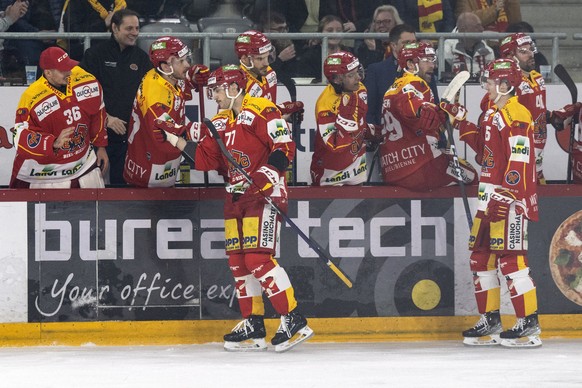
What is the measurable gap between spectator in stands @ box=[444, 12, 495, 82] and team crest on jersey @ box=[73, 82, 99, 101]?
286cm

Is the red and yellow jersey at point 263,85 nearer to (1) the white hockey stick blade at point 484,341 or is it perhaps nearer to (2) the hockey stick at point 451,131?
(2) the hockey stick at point 451,131

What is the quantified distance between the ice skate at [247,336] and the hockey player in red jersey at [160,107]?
1.24 m

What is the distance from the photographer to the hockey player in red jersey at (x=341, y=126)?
9188 millimetres

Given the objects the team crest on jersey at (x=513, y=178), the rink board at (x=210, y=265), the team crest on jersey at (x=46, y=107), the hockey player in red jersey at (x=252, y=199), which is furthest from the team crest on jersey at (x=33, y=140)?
the team crest on jersey at (x=513, y=178)

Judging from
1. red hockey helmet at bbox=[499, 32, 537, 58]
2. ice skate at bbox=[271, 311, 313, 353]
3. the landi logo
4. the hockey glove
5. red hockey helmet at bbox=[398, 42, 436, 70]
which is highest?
red hockey helmet at bbox=[499, 32, 537, 58]

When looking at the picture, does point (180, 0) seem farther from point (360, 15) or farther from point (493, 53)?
point (493, 53)

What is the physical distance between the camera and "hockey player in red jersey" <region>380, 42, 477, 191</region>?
29.7ft

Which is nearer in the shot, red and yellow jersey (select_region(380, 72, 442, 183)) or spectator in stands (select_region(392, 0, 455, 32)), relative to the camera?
red and yellow jersey (select_region(380, 72, 442, 183))

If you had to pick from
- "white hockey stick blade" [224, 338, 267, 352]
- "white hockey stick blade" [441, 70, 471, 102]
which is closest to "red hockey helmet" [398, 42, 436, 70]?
"white hockey stick blade" [441, 70, 471, 102]

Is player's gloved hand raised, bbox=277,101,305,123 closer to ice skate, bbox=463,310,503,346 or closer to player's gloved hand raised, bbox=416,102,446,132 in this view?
player's gloved hand raised, bbox=416,102,446,132

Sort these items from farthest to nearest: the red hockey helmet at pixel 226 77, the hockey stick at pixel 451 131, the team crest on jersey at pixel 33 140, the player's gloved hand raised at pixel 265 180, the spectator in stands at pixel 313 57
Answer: the spectator in stands at pixel 313 57 < the hockey stick at pixel 451 131 < the team crest on jersey at pixel 33 140 < the red hockey helmet at pixel 226 77 < the player's gloved hand raised at pixel 265 180

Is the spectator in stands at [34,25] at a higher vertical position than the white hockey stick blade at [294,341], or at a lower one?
higher

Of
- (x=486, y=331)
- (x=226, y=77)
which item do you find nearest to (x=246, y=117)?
(x=226, y=77)

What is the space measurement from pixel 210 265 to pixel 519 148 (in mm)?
2174
